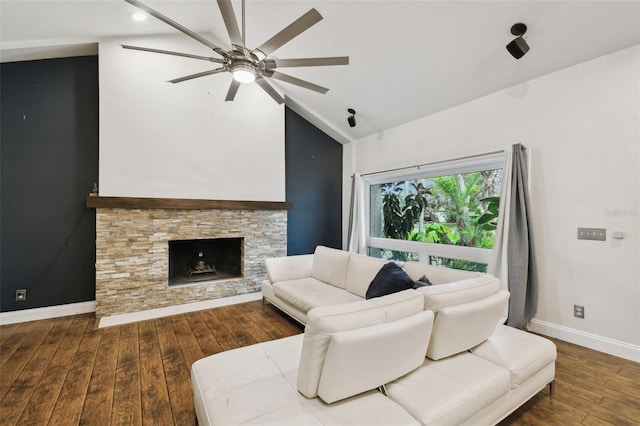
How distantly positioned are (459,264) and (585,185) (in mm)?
1689

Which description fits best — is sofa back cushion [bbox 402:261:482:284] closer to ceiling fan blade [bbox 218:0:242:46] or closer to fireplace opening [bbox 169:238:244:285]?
ceiling fan blade [bbox 218:0:242:46]

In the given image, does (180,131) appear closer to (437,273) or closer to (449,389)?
(437,273)

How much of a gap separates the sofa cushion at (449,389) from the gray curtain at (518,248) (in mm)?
1711

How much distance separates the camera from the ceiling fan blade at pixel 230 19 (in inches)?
71.5

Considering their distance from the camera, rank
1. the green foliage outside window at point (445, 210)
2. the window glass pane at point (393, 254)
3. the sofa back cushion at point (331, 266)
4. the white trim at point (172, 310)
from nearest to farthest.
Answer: the white trim at point (172, 310)
the sofa back cushion at point (331, 266)
the green foliage outside window at point (445, 210)
the window glass pane at point (393, 254)

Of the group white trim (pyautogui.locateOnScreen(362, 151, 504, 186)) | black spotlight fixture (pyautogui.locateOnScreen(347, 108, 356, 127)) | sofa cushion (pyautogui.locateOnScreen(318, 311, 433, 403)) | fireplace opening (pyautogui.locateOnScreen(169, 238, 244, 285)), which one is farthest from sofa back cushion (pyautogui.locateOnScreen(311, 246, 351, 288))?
black spotlight fixture (pyautogui.locateOnScreen(347, 108, 356, 127))

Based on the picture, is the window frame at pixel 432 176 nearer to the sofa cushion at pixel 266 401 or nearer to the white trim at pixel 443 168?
the white trim at pixel 443 168

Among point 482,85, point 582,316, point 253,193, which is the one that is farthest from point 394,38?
point 582,316

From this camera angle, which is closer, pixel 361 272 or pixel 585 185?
pixel 585 185

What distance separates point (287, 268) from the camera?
12.7 feet

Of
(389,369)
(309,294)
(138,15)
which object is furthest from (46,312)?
(389,369)

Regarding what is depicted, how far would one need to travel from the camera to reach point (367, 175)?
5.26m

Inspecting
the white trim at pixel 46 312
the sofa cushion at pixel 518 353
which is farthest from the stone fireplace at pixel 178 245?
the sofa cushion at pixel 518 353

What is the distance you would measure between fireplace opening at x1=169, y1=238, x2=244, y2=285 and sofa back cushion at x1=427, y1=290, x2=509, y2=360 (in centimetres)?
353
